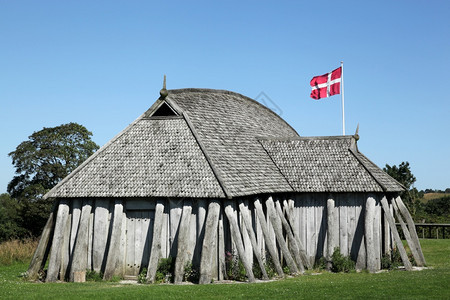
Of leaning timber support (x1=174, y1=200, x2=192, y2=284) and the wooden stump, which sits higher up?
leaning timber support (x1=174, y1=200, x2=192, y2=284)

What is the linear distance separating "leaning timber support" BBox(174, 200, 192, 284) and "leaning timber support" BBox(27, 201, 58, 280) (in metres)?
5.12

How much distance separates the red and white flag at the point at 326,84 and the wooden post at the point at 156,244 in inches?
457

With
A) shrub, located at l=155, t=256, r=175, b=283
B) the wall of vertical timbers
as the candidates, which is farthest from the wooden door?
shrub, located at l=155, t=256, r=175, b=283

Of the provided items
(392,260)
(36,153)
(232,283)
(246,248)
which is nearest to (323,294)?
(232,283)

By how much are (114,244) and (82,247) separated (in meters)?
1.25

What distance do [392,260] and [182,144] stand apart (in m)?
10.1

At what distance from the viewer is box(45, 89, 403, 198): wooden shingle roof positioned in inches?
727

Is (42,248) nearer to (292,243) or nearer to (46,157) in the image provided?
(292,243)

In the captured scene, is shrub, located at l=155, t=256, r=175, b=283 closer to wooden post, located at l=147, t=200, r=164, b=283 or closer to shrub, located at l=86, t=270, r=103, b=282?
wooden post, located at l=147, t=200, r=164, b=283

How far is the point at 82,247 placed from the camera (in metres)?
18.4

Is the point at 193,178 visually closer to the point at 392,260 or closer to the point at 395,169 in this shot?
the point at 392,260

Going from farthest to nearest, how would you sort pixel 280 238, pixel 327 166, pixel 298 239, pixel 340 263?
1. pixel 327 166
2. pixel 298 239
3. pixel 340 263
4. pixel 280 238

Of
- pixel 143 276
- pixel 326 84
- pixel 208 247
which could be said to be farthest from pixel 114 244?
pixel 326 84

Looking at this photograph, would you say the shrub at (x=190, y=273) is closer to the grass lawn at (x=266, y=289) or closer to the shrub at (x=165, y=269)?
the shrub at (x=165, y=269)
